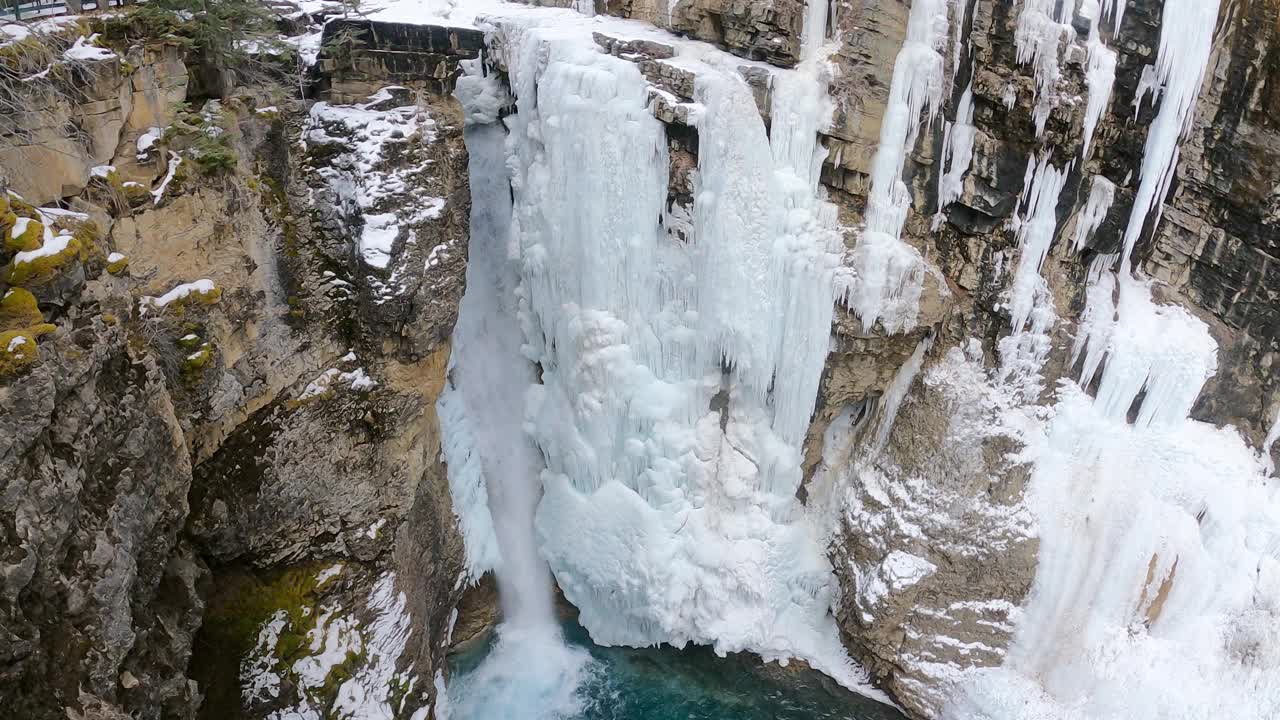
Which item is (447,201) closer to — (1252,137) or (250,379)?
(250,379)

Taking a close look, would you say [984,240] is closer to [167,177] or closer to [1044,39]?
[1044,39]

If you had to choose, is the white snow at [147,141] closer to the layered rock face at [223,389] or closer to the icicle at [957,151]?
the layered rock face at [223,389]

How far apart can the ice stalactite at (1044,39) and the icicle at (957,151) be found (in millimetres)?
735

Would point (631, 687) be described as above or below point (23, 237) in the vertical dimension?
below

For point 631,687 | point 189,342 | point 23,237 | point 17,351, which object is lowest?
point 631,687

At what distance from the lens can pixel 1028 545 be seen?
997cm

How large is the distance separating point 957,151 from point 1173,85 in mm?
2204

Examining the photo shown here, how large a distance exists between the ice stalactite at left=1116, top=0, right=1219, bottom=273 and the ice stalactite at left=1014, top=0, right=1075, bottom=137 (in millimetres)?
582

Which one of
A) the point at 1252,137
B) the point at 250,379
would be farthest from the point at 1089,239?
the point at 250,379

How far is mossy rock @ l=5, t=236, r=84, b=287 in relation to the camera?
4816 mm

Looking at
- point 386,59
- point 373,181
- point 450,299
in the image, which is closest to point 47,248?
point 373,181

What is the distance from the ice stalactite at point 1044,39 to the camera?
8.66 meters

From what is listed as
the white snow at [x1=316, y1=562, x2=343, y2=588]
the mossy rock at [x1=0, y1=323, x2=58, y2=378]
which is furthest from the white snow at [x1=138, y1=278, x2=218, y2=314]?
the white snow at [x1=316, y1=562, x2=343, y2=588]

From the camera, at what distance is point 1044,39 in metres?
8.73
